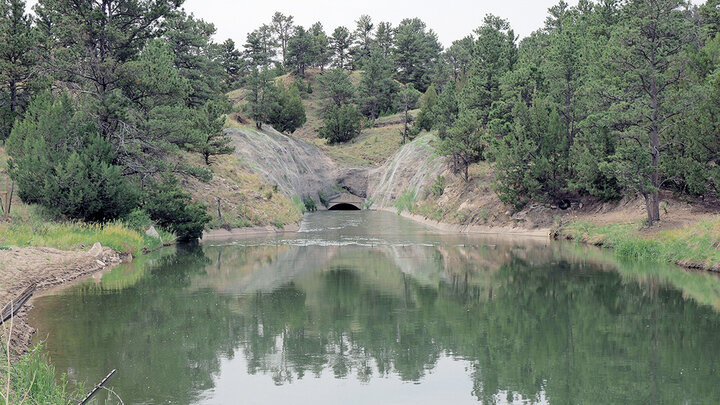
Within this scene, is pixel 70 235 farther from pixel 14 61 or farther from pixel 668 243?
pixel 668 243

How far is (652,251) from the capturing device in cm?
3672

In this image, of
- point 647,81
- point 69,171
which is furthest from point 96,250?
point 647,81

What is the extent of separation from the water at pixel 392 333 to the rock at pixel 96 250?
144 centimetres

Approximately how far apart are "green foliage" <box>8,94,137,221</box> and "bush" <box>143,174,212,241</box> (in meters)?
4.72

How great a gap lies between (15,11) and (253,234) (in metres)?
26.8

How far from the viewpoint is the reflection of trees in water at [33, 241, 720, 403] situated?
14141 mm

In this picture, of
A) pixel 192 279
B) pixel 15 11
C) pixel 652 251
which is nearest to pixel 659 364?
pixel 192 279

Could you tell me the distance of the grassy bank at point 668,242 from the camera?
3200cm

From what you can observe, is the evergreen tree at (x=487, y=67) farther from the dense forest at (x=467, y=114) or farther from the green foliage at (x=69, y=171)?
the green foliage at (x=69, y=171)

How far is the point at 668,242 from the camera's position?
118 ft

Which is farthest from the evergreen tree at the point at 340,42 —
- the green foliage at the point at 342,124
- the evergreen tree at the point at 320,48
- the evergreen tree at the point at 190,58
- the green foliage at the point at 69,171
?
the green foliage at the point at 69,171

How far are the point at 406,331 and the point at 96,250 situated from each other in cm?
2076

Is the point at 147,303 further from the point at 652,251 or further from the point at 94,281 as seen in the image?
the point at 652,251

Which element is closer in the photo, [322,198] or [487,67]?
[487,67]
